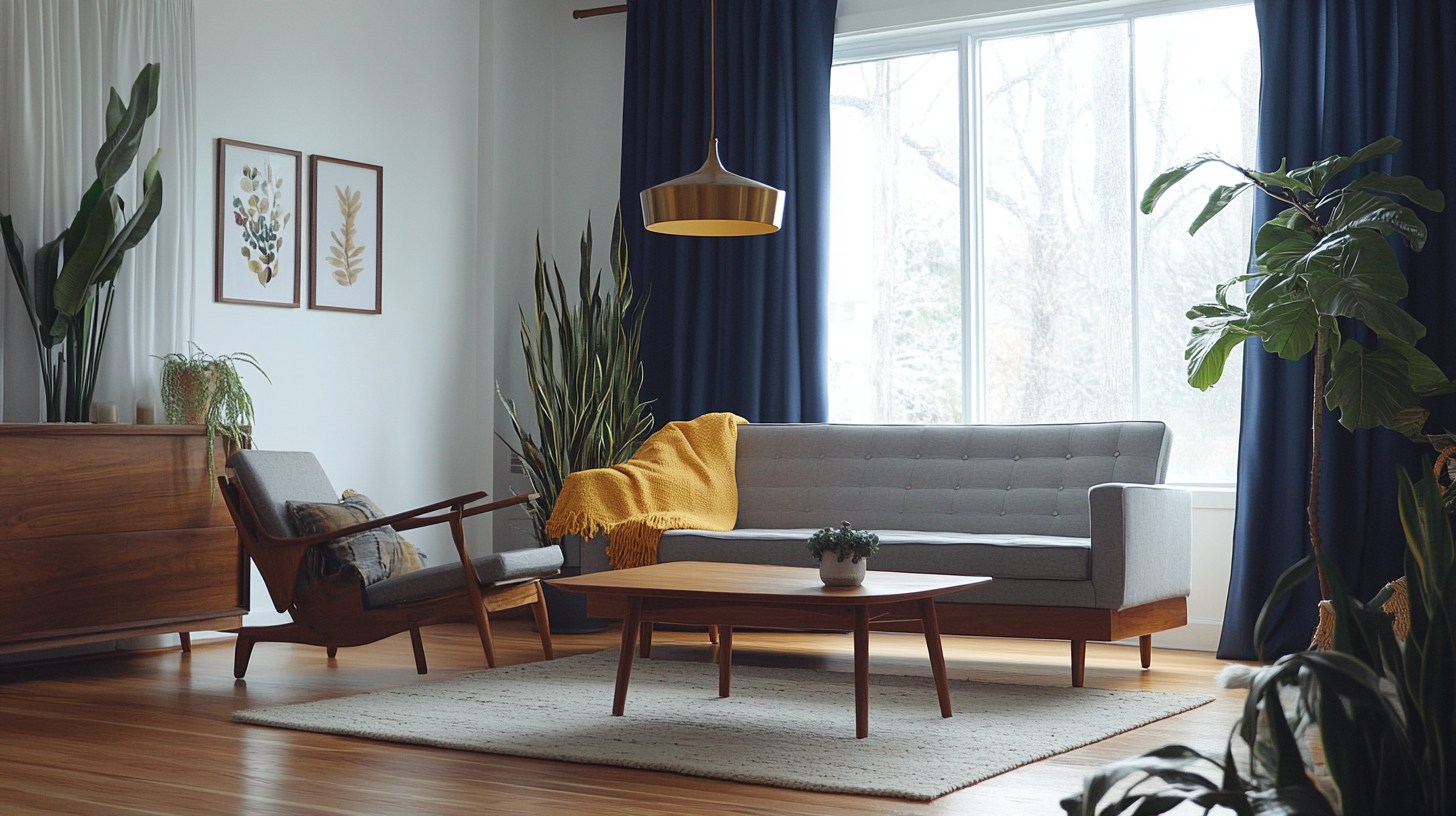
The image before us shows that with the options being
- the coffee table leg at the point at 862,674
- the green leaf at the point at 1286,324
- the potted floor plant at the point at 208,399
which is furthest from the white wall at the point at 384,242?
the green leaf at the point at 1286,324

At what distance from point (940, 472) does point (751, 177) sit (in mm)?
1845

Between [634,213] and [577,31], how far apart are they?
1126 mm

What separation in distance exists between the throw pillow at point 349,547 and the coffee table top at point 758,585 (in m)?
0.92

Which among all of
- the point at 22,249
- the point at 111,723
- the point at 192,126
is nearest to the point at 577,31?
the point at 192,126

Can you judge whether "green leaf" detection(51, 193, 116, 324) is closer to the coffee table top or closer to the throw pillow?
the throw pillow

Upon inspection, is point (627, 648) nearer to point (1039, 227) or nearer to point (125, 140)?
point (125, 140)

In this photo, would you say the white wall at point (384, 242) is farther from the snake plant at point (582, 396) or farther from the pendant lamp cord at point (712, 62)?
the pendant lamp cord at point (712, 62)

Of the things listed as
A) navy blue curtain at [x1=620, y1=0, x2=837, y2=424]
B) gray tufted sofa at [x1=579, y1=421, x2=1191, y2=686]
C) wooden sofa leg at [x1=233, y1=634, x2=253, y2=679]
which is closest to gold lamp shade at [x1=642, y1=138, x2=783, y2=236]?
gray tufted sofa at [x1=579, y1=421, x2=1191, y2=686]

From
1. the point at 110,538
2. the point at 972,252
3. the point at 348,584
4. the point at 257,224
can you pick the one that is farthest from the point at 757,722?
the point at 257,224

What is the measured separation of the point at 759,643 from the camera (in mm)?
5359

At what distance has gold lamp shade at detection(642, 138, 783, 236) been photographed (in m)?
3.65

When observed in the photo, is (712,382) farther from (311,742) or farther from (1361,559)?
(311,742)

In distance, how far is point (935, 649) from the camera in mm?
3500

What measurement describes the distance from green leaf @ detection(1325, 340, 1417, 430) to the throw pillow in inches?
120
